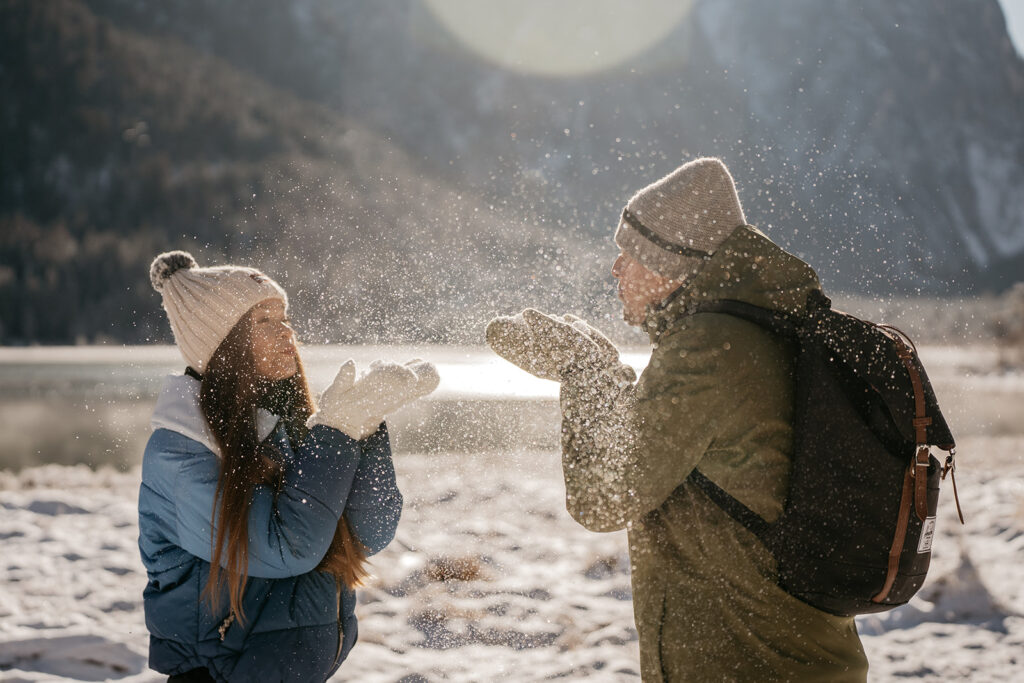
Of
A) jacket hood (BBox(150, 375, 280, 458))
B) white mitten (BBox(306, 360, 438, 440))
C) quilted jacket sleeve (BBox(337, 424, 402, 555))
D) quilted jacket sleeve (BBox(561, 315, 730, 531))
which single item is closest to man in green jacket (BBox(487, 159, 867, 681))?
quilted jacket sleeve (BBox(561, 315, 730, 531))

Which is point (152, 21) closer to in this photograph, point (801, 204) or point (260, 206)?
point (260, 206)

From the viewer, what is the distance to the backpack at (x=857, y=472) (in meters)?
1.48

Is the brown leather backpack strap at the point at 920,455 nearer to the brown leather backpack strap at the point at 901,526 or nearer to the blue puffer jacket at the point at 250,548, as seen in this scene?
the brown leather backpack strap at the point at 901,526

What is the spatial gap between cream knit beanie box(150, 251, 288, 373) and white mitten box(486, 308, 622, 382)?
718mm

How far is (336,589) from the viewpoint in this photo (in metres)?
2.01

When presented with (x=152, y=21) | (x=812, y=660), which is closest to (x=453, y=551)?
(x=812, y=660)

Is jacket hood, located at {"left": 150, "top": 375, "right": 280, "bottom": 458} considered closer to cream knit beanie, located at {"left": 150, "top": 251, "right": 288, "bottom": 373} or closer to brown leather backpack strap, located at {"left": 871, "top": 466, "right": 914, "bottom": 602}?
cream knit beanie, located at {"left": 150, "top": 251, "right": 288, "bottom": 373}

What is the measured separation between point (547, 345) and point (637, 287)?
0.28 metres

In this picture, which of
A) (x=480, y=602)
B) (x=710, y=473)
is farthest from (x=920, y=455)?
(x=480, y=602)

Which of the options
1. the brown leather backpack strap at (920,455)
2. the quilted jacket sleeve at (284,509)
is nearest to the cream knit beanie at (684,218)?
the brown leather backpack strap at (920,455)

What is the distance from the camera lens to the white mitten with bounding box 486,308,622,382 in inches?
67.2

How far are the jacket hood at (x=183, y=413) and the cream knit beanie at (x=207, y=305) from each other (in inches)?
5.3

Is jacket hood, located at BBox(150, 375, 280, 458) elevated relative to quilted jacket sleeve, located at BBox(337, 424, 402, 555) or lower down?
elevated

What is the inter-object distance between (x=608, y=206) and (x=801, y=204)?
3785 cm
